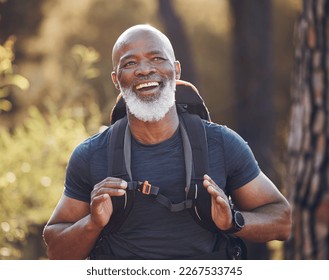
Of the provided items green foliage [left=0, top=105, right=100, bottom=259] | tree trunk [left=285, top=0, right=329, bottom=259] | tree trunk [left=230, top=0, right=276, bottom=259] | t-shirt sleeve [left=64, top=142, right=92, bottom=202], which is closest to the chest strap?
t-shirt sleeve [left=64, top=142, right=92, bottom=202]

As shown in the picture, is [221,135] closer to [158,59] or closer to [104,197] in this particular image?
[158,59]

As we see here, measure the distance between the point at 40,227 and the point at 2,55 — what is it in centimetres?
401

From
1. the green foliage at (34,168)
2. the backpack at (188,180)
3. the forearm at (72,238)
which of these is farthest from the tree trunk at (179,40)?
Answer: the forearm at (72,238)

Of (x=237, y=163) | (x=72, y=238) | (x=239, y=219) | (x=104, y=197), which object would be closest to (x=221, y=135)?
(x=237, y=163)

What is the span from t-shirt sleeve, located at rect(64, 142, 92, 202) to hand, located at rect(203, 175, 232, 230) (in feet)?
1.94

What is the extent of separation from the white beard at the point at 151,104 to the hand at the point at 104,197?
0.37 meters

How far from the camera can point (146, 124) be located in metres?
3.55

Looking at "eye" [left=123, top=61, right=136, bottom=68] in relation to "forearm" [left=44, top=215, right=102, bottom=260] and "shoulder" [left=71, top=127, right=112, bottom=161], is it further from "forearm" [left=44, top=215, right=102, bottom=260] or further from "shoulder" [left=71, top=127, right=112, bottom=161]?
"forearm" [left=44, top=215, right=102, bottom=260]

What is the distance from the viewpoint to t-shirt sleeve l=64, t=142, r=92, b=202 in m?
3.55

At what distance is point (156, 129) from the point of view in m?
3.57

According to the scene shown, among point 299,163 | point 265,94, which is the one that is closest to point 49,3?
point 265,94
